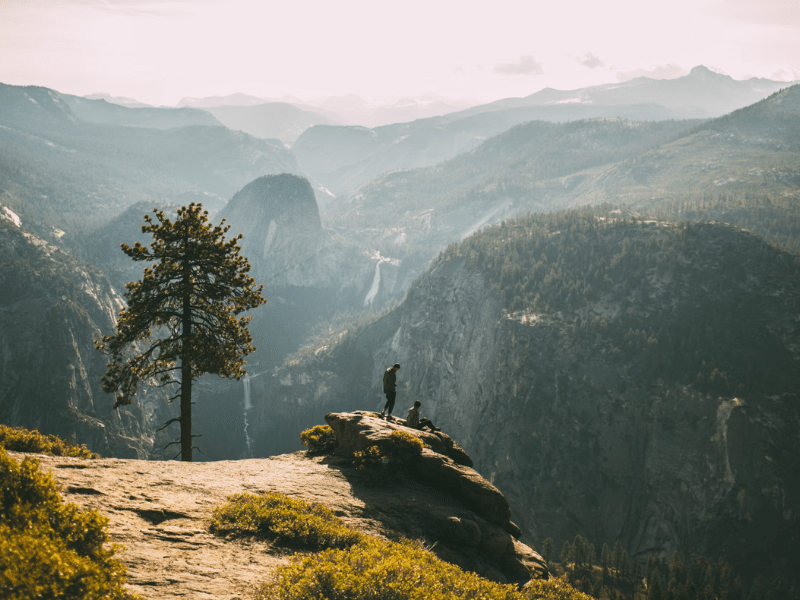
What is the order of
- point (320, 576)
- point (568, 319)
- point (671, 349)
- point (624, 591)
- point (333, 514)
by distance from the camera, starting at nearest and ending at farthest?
point (320, 576)
point (333, 514)
point (624, 591)
point (671, 349)
point (568, 319)

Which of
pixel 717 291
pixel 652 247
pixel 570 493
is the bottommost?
pixel 570 493

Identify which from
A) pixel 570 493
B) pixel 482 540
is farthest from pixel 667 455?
pixel 482 540

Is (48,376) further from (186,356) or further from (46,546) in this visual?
(46,546)

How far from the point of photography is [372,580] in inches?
553

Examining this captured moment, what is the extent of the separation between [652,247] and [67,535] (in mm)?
212591

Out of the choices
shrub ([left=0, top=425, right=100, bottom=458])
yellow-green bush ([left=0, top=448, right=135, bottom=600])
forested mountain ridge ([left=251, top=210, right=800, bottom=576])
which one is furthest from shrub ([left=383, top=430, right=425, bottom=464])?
forested mountain ridge ([left=251, top=210, right=800, bottom=576])

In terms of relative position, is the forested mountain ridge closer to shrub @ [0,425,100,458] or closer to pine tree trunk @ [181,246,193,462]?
pine tree trunk @ [181,246,193,462]

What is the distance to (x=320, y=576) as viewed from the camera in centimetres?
1389

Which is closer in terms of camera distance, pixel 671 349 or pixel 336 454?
pixel 336 454

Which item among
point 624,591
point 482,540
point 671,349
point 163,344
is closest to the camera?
point 482,540

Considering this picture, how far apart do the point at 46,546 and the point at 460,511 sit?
19.9 meters

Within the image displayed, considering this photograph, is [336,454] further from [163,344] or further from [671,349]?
[671,349]

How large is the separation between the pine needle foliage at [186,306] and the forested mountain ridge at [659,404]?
452 ft

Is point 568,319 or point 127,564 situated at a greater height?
point 127,564
